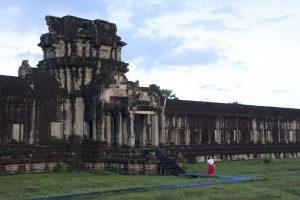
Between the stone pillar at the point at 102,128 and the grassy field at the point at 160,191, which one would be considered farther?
the stone pillar at the point at 102,128

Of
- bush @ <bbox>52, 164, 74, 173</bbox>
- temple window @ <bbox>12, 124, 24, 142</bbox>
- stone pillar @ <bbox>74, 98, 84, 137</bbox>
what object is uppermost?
stone pillar @ <bbox>74, 98, 84, 137</bbox>

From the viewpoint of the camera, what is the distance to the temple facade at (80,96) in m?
26.7

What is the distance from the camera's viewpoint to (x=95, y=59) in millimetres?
29484

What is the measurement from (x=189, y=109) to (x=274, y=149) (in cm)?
1152

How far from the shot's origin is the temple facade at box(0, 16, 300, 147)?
26.7 meters

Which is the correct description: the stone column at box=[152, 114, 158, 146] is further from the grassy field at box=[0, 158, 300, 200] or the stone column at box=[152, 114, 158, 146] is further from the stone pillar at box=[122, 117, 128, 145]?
the grassy field at box=[0, 158, 300, 200]

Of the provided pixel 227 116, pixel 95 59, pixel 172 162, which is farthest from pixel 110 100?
pixel 227 116

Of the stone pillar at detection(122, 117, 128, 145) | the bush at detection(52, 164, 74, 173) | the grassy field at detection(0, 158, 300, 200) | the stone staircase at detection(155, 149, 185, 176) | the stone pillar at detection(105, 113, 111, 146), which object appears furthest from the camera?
the stone pillar at detection(122, 117, 128, 145)

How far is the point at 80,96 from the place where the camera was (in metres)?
28.8

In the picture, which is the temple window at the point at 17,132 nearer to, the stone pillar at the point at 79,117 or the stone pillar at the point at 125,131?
the stone pillar at the point at 79,117

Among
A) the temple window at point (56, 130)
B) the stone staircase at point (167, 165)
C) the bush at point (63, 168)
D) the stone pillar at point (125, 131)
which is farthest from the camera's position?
the stone pillar at point (125, 131)

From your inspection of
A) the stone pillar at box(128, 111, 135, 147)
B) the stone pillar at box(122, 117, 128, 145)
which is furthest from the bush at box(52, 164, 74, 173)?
the stone pillar at box(128, 111, 135, 147)

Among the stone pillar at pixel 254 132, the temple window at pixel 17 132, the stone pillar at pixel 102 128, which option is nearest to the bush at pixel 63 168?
the stone pillar at pixel 102 128

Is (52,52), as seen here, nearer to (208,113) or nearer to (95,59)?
(95,59)
